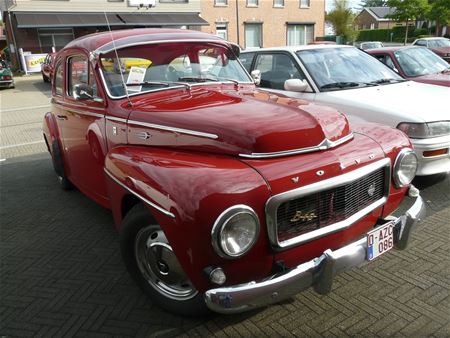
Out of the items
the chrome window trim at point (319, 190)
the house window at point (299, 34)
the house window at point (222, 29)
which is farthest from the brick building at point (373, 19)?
the chrome window trim at point (319, 190)

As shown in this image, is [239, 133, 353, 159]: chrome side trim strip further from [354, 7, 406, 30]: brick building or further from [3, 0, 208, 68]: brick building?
[354, 7, 406, 30]: brick building

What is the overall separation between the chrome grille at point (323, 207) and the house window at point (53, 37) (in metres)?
28.5

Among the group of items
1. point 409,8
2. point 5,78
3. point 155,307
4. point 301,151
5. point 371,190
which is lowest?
point 155,307

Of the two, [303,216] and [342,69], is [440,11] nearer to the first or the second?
[342,69]

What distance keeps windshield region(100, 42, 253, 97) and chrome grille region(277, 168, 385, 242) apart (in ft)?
5.91

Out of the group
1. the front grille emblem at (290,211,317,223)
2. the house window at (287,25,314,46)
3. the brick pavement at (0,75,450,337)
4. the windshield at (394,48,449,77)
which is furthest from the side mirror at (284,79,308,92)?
the house window at (287,25,314,46)

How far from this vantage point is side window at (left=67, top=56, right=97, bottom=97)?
3850 millimetres

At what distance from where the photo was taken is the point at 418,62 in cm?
784

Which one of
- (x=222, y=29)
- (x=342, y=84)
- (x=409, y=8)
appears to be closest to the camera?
(x=342, y=84)

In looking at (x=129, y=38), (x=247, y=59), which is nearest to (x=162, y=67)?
(x=129, y=38)

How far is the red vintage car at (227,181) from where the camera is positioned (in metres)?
2.27

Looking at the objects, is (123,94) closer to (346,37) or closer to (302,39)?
(302,39)

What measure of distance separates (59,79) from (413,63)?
6418 millimetres

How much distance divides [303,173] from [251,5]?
32.8 meters
